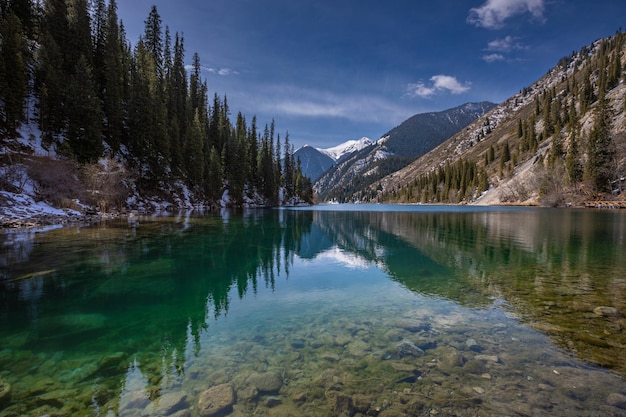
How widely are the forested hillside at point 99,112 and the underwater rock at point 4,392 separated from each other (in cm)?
3580

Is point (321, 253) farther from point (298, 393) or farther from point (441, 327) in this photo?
point (298, 393)

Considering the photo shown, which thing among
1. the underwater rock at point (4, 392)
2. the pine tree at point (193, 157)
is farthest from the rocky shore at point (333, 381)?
the pine tree at point (193, 157)

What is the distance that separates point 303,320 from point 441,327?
4056 millimetres

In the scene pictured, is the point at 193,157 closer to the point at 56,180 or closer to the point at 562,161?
the point at 56,180

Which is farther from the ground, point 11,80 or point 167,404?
point 11,80

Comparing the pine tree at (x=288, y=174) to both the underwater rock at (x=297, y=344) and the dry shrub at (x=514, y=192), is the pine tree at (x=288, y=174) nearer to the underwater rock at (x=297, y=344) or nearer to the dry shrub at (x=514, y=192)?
→ the dry shrub at (x=514, y=192)

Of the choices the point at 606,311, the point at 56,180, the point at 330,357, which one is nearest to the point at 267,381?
the point at 330,357

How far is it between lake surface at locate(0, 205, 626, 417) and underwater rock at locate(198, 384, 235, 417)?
0.03 m

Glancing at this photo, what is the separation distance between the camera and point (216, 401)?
17.0ft

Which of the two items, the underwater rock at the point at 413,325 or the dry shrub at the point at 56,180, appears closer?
the underwater rock at the point at 413,325

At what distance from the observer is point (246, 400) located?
205 inches

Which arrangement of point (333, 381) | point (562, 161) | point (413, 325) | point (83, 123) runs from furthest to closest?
1. point (562, 161)
2. point (83, 123)
3. point (413, 325)
4. point (333, 381)

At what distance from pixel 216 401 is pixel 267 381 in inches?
40.3

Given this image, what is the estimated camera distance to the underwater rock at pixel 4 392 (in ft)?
16.2
